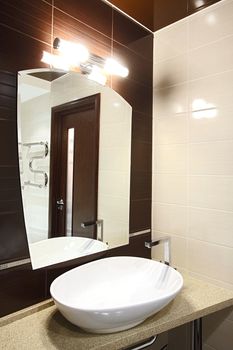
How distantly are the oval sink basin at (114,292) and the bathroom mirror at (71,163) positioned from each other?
142 millimetres

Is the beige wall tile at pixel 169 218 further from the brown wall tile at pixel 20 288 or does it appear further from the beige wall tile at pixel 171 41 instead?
the beige wall tile at pixel 171 41

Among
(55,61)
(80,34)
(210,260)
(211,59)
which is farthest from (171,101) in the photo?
(210,260)

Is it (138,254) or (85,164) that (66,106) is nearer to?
(85,164)

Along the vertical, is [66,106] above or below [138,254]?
above

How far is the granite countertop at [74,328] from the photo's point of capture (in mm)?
880

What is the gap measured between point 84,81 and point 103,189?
61 cm

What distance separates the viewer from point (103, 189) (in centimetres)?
150

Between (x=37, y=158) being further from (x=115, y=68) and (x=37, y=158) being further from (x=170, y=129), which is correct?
(x=170, y=129)

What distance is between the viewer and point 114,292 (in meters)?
1.21

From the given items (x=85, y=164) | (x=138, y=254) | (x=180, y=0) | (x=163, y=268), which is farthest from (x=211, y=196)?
(x=180, y=0)

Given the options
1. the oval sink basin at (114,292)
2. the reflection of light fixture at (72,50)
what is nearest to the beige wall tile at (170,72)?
the reflection of light fixture at (72,50)

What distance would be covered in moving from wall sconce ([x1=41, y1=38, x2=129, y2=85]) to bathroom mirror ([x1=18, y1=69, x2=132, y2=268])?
39mm

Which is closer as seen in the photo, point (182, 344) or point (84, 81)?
point (84, 81)

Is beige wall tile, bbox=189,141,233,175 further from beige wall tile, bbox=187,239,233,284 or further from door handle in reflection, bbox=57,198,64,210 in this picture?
door handle in reflection, bbox=57,198,64,210
